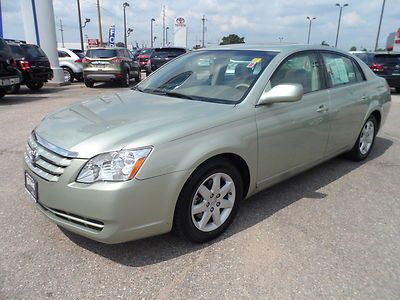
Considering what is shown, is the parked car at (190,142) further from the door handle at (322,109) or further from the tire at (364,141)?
the tire at (364,141)

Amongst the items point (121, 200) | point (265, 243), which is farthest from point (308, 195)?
point (121, 200)

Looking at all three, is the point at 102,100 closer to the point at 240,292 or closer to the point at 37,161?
the point at 37,161

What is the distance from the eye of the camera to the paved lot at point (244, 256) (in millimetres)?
2525

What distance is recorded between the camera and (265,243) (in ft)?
10.2

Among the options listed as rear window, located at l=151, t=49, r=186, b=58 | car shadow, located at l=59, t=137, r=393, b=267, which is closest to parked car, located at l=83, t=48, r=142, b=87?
rear window, located at l=151, t=49, r=186, b=58


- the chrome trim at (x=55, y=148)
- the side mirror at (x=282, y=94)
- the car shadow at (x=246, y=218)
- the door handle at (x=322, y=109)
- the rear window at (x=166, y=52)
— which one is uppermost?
the side mirror at (x=282, y=94)

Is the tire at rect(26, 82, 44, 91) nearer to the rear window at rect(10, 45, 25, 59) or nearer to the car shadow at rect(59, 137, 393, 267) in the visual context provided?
the rear window at rect(10, 45, 25, 59)

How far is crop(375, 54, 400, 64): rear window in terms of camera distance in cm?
1439

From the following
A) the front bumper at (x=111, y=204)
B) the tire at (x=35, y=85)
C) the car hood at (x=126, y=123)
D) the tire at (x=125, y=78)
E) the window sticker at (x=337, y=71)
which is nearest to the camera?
the front bumper at (x=111, y=204)

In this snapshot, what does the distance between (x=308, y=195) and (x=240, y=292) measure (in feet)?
6.26

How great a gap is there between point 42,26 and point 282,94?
15.1m

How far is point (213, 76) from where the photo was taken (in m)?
3.74

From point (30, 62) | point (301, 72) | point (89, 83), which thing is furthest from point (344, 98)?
point (89, 83)

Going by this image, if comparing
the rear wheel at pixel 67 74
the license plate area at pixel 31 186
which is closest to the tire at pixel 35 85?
the rear wheel at pixel 67 74
